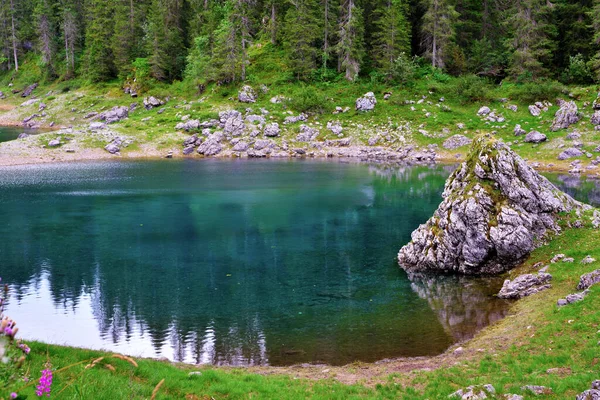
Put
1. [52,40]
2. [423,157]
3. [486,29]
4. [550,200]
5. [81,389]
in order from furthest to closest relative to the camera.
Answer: [52,40], [486,29], [423,157], [550,200], [81,389]

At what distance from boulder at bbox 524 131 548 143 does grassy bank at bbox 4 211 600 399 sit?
60365 mm

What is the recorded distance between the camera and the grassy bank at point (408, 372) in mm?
12570

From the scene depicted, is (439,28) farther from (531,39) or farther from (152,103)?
(152,103)

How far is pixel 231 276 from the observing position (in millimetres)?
30891

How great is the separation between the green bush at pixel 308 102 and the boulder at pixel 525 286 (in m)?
71.9

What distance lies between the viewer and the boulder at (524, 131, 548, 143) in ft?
249

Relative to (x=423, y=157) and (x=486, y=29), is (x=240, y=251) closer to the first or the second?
(x=423, y=157)

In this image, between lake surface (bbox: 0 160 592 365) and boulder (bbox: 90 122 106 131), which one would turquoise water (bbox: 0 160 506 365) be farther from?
boulder (bbox: 90 122 106 131)

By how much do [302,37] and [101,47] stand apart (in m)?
56.1

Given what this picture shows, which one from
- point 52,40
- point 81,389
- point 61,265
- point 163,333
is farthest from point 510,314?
point 52,40

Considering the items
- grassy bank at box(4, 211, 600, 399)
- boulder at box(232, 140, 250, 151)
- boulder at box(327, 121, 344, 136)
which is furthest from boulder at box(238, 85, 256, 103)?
grassy bank at box(4, 211, 600, 399)

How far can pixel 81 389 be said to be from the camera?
9.84 m

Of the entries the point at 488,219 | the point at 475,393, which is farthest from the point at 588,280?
the point at 475,393

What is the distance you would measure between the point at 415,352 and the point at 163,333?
1189 centimetres
